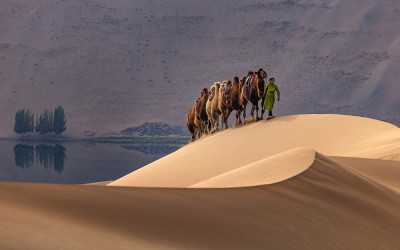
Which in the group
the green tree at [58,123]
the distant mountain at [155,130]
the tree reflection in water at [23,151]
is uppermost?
the green tree at [58,123]

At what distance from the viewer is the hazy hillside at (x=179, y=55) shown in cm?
9831

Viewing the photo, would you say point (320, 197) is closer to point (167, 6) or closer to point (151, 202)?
point (151, 202)

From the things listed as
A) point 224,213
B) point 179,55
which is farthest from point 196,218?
point 179,55

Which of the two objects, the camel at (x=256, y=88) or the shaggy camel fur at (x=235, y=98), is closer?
the camel at (x=256, y=88)

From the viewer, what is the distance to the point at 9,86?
107m

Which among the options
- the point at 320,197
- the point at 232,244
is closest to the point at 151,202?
the point at 232,244

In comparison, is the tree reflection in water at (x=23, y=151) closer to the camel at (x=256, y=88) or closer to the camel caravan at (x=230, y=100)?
the camel caravan at (x=230, y=100)

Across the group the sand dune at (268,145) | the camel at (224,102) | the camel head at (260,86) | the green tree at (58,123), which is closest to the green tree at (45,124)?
the green tree at (58,123)

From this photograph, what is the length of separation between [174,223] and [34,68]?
356ft

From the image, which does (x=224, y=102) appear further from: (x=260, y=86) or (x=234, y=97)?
(x=260, y=86)

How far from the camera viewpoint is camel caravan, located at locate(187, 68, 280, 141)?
19112mm

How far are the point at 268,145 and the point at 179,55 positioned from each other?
94.2 m

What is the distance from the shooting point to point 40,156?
63.4 m

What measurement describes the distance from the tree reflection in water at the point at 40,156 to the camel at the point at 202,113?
962 inches
